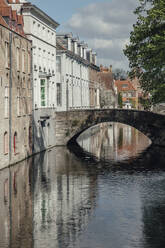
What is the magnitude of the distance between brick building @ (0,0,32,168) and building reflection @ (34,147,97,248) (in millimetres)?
2628

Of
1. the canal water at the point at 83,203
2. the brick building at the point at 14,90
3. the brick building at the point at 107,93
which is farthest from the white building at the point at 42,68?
the brick building at the point at 107,93

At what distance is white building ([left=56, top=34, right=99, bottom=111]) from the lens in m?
67.4

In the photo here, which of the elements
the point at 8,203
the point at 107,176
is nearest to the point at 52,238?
the point at 8,203

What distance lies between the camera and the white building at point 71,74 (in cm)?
6738

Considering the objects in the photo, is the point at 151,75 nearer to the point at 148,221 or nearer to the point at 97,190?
the point at 97,190

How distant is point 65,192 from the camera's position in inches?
1225

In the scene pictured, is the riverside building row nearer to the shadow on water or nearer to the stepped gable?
the stepped gable

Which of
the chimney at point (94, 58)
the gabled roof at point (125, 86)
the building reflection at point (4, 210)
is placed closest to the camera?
the building reflection at point (4, 210)

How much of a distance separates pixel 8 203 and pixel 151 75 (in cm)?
1510

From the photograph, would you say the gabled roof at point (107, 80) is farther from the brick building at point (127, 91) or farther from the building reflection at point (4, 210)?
the building reflection at point (4, 210)

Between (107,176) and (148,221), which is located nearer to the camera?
(148,221)

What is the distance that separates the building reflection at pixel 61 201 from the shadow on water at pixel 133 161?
223 cm

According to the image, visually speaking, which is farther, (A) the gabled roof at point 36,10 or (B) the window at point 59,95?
(B) the window at point 59,95

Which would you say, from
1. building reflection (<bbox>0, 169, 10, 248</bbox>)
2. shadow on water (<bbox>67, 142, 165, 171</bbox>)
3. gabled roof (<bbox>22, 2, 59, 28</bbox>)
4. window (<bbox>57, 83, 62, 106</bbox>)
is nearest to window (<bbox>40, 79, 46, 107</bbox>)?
shadow on water (<bbox>67, 142, 165, 171</bbox>)
